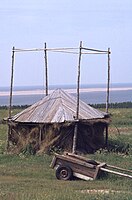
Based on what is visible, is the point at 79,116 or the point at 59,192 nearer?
the point at 59,192

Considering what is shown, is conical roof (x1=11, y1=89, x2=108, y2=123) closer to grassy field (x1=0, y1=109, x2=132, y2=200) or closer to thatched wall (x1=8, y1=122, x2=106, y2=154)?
thatched wall (x1=8, y1=122, x2=106, y2=154)

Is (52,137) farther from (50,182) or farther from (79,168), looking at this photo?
(50,182)

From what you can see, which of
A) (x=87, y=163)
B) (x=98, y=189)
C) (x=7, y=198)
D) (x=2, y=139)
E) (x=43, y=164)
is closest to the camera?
(x=7, y=198)

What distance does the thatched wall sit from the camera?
2467 cm

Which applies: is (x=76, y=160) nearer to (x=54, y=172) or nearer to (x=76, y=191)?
(x=54, y=172)

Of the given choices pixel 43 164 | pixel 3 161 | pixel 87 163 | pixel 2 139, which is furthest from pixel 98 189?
pixel 2 139

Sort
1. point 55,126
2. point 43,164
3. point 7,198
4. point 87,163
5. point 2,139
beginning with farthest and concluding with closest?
point 2,139 → point 55,126 → point 43,164 → point 87,163 → point 7,198

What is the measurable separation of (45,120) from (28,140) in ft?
3.76

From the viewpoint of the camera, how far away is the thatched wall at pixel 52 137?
24.7m

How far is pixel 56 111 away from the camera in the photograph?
25.1 metres

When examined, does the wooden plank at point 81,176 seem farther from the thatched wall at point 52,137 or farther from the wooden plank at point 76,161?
the thatched wall at point 52,137

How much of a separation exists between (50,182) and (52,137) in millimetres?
6866

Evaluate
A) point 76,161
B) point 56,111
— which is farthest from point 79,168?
point 56,111

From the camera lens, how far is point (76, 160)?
18922mm
